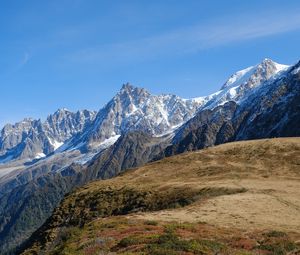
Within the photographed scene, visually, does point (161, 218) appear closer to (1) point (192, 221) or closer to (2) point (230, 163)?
(1) point (192, 221)

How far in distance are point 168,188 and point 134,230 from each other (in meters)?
38.5

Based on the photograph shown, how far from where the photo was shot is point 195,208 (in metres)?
58.2

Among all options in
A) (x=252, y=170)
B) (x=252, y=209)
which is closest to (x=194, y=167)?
(x=252, y=170)

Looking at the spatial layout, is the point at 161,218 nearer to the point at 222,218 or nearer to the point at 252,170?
the point at 222,218

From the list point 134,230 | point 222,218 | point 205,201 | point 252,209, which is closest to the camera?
point 134,230

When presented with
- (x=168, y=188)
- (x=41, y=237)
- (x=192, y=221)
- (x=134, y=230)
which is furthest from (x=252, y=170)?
(x=134, y=230)

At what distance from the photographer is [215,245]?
34.2m

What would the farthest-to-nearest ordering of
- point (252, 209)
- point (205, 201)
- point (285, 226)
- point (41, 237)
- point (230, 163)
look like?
point (230, 163) < point (41, 237) < point (205, 201) < point (252, 209) < point (285, 226)

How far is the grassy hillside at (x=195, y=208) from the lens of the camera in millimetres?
35844

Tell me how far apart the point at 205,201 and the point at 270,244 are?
26.5 m

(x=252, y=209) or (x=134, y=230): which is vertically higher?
(x=134, y=230)

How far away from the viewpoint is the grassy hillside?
118 feet

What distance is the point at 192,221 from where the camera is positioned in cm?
4909

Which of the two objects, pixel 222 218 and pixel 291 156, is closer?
pixel 222 218
